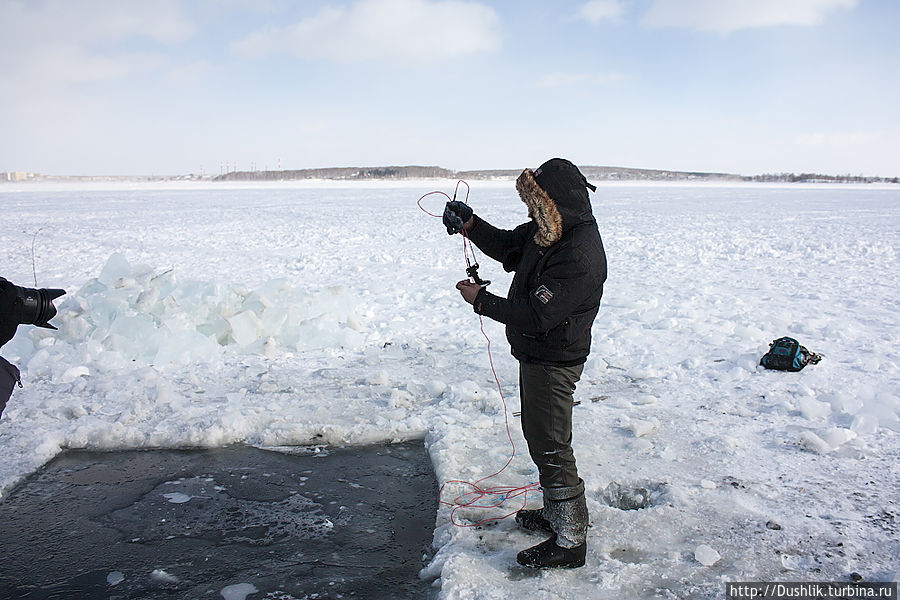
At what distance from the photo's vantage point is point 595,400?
5.24m

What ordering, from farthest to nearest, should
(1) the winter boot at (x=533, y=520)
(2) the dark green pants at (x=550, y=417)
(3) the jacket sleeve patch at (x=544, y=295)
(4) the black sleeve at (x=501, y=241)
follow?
(4) the black sleeve at (x=501, y=241) → (1) the winter boot at (x=533, y=520) → (2) the dark green pants at (x=550, y=417) → (3) the jacket sleeve patch at (x=544, y=295)

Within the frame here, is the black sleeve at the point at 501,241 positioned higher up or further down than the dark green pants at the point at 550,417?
higher up

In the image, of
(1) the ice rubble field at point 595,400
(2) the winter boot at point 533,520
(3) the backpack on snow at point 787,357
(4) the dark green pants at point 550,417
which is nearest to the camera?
(4) the dark green pants at point 550,417

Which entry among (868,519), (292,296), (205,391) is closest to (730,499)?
(868,519)

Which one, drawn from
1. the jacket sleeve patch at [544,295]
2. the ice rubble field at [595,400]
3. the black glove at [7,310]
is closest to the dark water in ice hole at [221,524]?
the ice rubble field at [595,400]

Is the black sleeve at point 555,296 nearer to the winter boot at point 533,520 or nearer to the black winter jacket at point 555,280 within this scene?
the black winter jacket at point 555,280

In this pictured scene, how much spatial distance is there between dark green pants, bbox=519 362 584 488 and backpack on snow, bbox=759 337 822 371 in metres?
3.56

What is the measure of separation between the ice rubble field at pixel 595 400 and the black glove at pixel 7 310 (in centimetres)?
151

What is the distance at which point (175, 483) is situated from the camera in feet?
13.0

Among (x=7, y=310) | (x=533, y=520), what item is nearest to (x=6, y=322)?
(x=7, y=310)

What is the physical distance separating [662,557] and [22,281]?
11.9 metres

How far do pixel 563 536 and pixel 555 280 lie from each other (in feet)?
4.06

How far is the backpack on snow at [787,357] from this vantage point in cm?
573

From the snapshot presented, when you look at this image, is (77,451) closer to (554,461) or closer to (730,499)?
(554,461)
